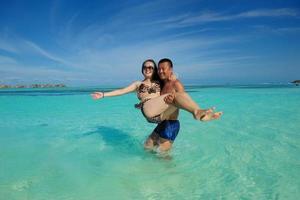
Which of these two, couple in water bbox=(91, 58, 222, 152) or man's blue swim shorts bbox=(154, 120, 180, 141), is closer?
couple in water bbox=(91, 58, 222, 152)

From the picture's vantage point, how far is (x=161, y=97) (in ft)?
Answer: 13.6

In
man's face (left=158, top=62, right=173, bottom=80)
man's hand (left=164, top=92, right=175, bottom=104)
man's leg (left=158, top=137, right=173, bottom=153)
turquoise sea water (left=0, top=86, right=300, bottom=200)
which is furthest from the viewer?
man's leg (left=158, top=137, right=173, bottom=153)

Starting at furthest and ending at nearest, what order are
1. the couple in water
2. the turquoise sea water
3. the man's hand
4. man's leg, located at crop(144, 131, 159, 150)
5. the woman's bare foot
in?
man's leg, located at crop(144, 131, 159, 150) < the couple in water < the man's hand < the woman's bare foot < the turquoise sea water

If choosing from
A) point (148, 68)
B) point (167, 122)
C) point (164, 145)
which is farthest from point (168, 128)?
point (148, 68)

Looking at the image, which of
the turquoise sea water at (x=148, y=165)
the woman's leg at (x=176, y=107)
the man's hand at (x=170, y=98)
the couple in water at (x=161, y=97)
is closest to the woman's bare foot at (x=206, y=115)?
the woman's leg at (x=176, y=107)

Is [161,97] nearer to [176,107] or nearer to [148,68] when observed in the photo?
[176,107]

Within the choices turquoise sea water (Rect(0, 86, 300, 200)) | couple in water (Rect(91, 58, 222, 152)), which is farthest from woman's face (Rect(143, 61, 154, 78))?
turquoise sea water (Rect(0, 86, 300, 200))

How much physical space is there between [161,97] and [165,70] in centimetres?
44

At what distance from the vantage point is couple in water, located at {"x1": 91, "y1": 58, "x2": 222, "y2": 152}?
4148mm

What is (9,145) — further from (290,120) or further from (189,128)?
(290,120)

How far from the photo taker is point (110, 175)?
4.01m

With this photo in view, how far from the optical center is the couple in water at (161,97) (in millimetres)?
4148

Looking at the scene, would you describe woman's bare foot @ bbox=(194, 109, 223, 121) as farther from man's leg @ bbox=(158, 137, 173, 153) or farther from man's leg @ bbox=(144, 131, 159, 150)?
man's leg @ bbox=(144, 131, 159, 150)

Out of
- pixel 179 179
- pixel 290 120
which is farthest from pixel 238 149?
pixel 290 120
